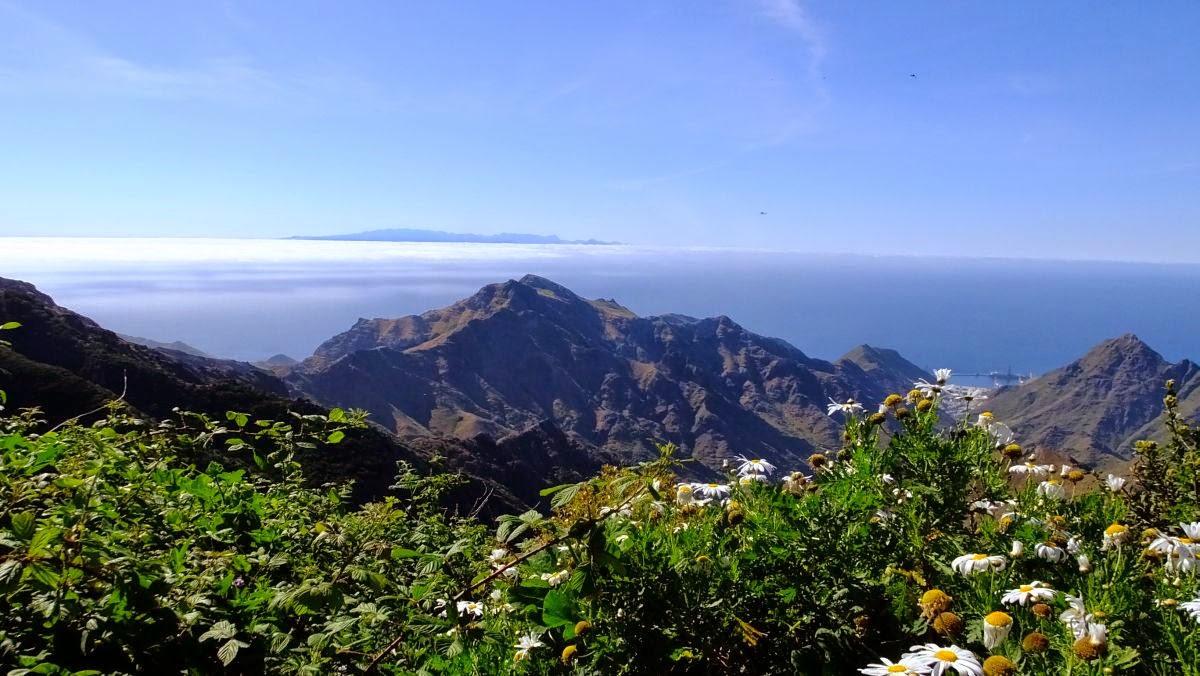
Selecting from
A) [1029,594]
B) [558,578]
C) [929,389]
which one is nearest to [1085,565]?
[1029,594]

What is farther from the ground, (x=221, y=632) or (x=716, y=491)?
(x=221, y=632)

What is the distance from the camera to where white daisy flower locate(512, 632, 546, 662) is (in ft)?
6.73

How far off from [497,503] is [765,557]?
3611 centimetres

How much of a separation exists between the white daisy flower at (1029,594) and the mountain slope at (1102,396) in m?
144

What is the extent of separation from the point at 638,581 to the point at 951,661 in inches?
32.8

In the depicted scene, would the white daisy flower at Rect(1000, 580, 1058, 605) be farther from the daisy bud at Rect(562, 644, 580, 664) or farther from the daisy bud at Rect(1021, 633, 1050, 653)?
the daisy bud at Rect(562, 644, 580, 664)

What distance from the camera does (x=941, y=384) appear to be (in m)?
3.57

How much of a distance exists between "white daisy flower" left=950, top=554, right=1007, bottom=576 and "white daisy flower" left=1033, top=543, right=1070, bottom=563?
0.24 m

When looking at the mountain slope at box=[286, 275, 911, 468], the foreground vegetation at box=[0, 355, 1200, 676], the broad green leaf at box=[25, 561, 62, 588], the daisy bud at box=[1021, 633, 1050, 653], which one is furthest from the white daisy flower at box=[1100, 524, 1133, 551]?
the mountain slope at box=[286, 275, 911, 468]

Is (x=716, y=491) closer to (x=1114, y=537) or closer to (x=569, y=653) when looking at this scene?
(x=569, y=653)

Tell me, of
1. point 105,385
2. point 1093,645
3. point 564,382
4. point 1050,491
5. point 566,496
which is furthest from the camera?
point 564,382

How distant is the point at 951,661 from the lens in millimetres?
1571

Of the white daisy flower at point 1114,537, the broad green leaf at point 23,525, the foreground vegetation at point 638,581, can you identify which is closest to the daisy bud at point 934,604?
the foreground vegetation at point 638,581

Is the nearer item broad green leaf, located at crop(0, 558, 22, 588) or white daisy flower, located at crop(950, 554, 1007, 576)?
broad green leaf, located at crop(0, 558, 22, 588)
